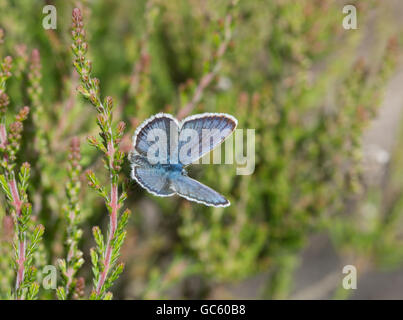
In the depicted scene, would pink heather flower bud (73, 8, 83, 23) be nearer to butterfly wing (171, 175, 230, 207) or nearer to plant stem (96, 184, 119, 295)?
plant stem (96, 184, 119, 295)

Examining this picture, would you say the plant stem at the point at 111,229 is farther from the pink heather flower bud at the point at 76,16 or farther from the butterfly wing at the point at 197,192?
the pink heather flower bud at the point at 76,16

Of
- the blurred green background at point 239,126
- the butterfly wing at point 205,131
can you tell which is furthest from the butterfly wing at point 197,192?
the blurred green background at point 239,126

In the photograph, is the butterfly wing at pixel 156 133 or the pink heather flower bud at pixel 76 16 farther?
the butterfly wing at pixel 156 133

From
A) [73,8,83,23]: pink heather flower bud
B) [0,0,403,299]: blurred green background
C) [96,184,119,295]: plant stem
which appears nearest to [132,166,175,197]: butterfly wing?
[96,184,119,295]: plant stem

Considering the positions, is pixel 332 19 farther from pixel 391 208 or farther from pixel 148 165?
pixel 148 165

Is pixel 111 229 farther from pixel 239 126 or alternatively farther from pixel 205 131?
pixel 239 126

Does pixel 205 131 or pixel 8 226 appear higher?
pixel 205 131

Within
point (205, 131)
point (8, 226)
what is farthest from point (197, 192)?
point (8, 226)
